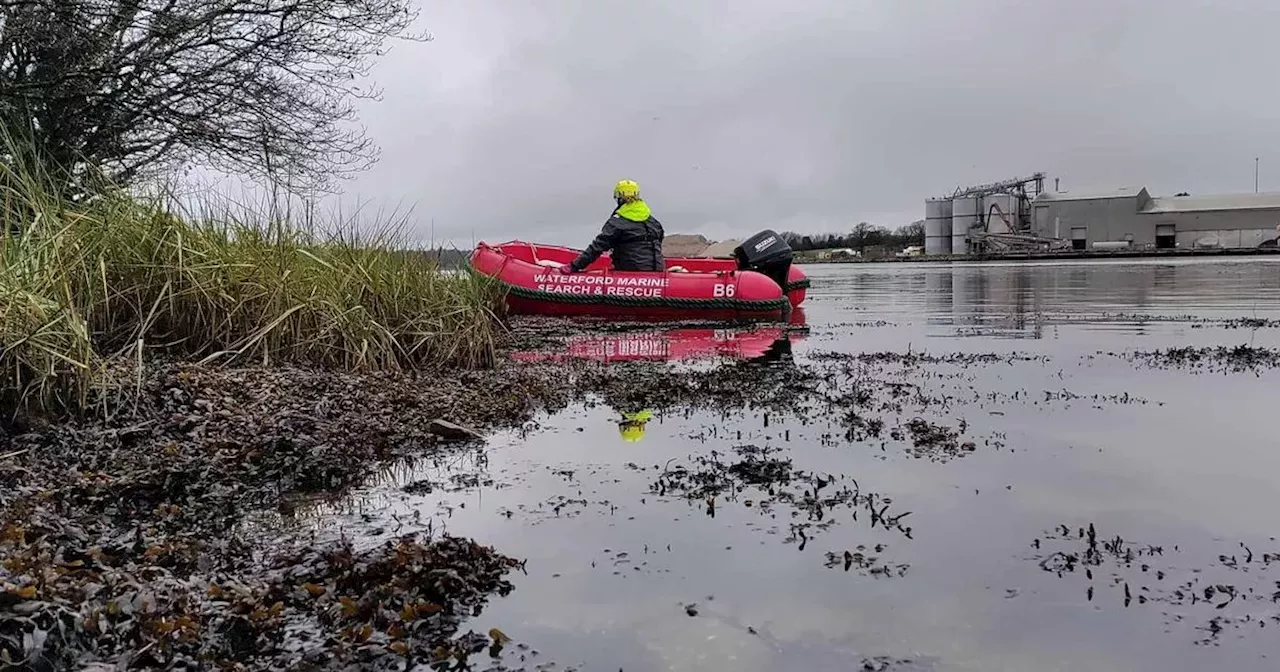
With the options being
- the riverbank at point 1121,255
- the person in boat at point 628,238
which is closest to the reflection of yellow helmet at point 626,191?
the person in boat at point 628,238

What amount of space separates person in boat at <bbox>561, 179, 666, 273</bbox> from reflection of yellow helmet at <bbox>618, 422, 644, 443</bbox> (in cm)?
768

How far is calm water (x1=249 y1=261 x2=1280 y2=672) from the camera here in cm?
211

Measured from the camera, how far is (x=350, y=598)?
2.24m

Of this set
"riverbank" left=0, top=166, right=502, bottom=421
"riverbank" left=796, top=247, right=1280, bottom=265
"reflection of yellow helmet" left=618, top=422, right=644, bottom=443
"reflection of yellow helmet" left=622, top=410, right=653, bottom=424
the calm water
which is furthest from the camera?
"riverbank" left=796, top=247, right=1280, bottom=265

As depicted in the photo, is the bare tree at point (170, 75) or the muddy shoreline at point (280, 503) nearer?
the muddy shoreline at point (280, 503)

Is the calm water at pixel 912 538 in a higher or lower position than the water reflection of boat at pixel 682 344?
lower

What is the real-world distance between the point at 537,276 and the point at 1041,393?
322 inches

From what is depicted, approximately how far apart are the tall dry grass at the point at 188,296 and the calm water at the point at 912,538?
5.26 ft

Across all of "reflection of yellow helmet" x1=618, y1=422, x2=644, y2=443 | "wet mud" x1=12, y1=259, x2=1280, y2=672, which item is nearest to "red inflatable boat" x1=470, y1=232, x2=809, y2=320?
"wet mud" x1=12, y1=259, x2=1280, y2=672

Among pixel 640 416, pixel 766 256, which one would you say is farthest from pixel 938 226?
pixel 640 416

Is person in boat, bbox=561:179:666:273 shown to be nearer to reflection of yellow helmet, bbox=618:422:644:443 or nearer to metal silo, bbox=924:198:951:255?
reflection of yellow helmet, bbox=618:422:644:443

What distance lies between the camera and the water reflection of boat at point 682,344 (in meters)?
7.93

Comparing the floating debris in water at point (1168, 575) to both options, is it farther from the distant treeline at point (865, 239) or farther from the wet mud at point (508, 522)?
the distant treeline at point (865, 239)

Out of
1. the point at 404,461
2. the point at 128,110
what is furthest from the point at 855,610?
the point at 128,110
